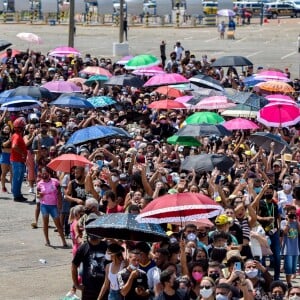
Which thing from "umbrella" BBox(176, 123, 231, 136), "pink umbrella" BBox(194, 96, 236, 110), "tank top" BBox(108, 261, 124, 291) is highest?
"tank top" BBox(108, 261, 124, 291)

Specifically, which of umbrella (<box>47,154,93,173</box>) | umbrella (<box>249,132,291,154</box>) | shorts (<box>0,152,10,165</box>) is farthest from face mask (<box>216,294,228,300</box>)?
shorts (<box>0,152,10,165</box>)

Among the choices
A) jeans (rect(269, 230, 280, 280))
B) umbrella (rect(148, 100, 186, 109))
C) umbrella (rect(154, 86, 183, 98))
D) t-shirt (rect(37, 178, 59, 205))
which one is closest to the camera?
jeans (rect(269, 230, 280, 280))

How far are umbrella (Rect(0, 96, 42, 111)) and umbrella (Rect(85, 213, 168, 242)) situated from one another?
11.1 m

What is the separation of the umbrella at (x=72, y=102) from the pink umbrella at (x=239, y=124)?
3194mm

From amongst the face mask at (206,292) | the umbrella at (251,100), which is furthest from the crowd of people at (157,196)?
the umbrella at (251,100)

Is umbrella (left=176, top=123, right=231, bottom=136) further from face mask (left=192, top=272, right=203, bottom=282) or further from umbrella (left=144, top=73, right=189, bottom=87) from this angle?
face mask (left=192, top=272, right=203, bottom=282)

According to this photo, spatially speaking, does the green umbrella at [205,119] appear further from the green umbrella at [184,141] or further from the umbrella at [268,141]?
the umbrella at [268,141]

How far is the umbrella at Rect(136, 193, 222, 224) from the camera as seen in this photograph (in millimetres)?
12969

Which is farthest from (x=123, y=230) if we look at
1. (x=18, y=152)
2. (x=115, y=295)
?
(x=18, y=152)

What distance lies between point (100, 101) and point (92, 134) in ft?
19.5

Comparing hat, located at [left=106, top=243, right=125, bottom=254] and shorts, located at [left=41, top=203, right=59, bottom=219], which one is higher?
hat, located at [left=106, top=243, right=125, bottom=254]

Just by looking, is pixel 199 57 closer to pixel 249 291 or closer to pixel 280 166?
pixel 280 166

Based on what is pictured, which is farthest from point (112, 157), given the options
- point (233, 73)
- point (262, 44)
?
point (262, 44)

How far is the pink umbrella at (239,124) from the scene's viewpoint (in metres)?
21.9
